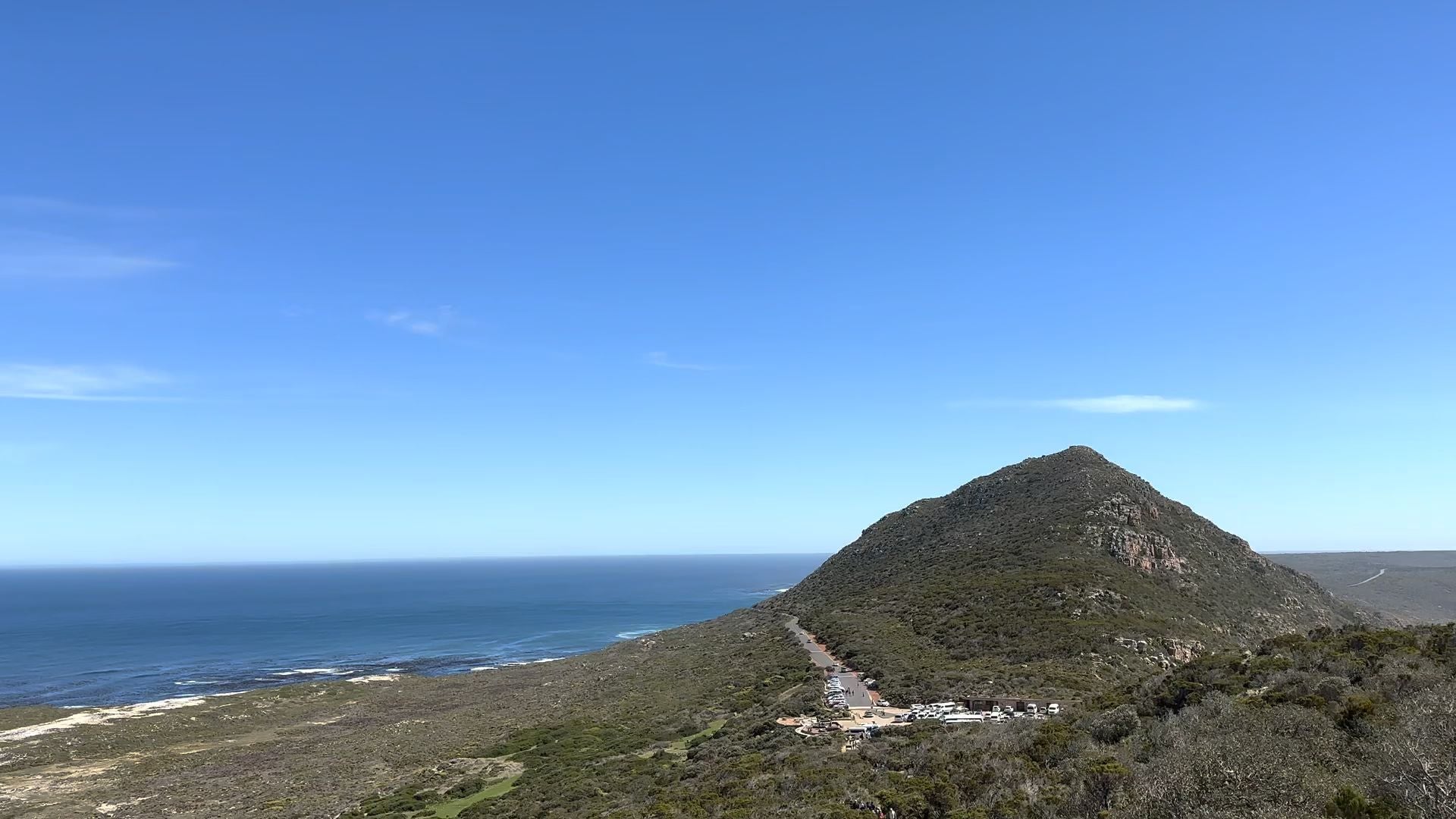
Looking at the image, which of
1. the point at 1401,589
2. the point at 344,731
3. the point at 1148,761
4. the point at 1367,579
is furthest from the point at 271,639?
the point at 1367,579

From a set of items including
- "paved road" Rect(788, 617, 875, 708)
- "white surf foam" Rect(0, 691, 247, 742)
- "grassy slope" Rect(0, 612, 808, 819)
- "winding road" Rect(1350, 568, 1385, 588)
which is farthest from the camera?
"winding road" Rect(1350, 568, 1385, 588)

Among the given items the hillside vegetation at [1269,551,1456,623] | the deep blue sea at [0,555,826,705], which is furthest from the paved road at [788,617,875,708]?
the hillside vegetation at [1269,551,1456,623]

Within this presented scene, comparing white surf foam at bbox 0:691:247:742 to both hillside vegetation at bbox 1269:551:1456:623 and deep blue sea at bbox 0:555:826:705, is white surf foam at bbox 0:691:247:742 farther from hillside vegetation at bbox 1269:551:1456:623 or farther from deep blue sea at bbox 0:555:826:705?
hillside vegetation at bbox 1269:551:1456:623

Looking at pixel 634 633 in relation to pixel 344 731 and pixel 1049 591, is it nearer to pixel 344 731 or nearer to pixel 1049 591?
Result: pixel 344 731

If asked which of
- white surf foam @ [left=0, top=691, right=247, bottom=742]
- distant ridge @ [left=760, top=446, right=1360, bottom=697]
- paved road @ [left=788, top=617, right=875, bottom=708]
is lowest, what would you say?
white surf foam @ [left=0, top=691, right=247, bottom=742]

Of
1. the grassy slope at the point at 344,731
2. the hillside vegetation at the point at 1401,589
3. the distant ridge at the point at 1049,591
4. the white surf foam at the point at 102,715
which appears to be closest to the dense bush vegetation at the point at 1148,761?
the grassy slope at the point at 344,731

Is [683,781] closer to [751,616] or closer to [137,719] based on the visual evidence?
[137,719]

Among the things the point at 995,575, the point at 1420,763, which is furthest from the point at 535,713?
the point at 1420,763
